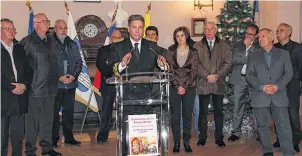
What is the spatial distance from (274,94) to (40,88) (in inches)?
99.8

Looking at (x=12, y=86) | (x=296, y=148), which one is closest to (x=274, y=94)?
(x=296, y=148)

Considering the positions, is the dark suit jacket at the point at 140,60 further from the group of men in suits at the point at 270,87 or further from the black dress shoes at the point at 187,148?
the black dress shoes at the point at 187,148

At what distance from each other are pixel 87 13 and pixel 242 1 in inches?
111

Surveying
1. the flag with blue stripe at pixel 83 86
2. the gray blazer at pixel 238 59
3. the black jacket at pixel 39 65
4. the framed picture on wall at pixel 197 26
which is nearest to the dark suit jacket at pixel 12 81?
the black jacket at pixel 39 65

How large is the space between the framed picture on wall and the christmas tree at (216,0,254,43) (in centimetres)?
145

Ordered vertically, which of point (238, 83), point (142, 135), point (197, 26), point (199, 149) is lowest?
point (199, 149)

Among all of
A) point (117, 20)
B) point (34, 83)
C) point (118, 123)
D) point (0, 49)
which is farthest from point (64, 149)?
point (117, 20)

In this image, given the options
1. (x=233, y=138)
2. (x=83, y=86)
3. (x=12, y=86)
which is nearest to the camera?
(x=12, y=86)

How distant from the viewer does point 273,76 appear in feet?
15.4

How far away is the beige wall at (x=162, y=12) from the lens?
7676 mm

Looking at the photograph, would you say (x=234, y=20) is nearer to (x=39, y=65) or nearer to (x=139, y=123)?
(x=39, y=65)

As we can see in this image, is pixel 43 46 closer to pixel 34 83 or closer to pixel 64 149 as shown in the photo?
pixel 34 83

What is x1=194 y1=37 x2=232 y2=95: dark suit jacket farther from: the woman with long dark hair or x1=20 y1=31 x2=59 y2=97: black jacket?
x1=20 y1=31 x2=59 y2=97: black jacket

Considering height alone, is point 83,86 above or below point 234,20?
below
